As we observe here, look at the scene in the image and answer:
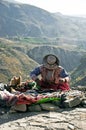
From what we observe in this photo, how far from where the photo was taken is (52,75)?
1149 cm

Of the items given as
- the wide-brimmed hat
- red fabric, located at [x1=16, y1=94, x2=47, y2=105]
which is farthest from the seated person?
red fabric, located at [x1=16, y1=94, x2=47, y2=105]

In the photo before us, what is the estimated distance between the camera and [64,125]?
7.56 m

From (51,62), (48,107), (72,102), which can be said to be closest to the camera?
(48,107)

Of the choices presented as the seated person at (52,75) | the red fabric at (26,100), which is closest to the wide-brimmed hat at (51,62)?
the seated person at (52,75)

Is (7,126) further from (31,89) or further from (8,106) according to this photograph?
(31,89)

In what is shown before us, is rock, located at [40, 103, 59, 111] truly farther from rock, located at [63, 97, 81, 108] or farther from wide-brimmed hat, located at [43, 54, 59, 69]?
wide-brimmed hat, located at [43, 54, 59, 69]

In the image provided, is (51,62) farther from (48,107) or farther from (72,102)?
(48,107)

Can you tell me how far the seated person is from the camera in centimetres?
1142

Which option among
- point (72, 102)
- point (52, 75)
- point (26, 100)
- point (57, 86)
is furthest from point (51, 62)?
point (26, 100)

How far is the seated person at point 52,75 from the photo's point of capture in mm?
11422

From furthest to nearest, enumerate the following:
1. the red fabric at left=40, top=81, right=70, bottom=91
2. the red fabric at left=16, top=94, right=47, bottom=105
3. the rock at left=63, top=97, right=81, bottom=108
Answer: the red fabric at left=40, top=81, right=70, bottom=91
the rock at left=63, top=97, right=81, bottom=108
the red fabric at left=16, top=94, right=47, bottom=105

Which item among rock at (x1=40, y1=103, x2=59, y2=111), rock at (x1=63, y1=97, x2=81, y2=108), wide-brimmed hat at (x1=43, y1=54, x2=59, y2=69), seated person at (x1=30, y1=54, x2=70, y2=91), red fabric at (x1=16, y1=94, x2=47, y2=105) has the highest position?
wide-brimmed hat at (x1=43, y1=54, x2=59, y2=69)

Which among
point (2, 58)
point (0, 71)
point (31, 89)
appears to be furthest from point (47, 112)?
point (2, 58)

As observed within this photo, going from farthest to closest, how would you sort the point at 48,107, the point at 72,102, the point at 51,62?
the point at 51,62
the point at 72,102
the point at 48,107
